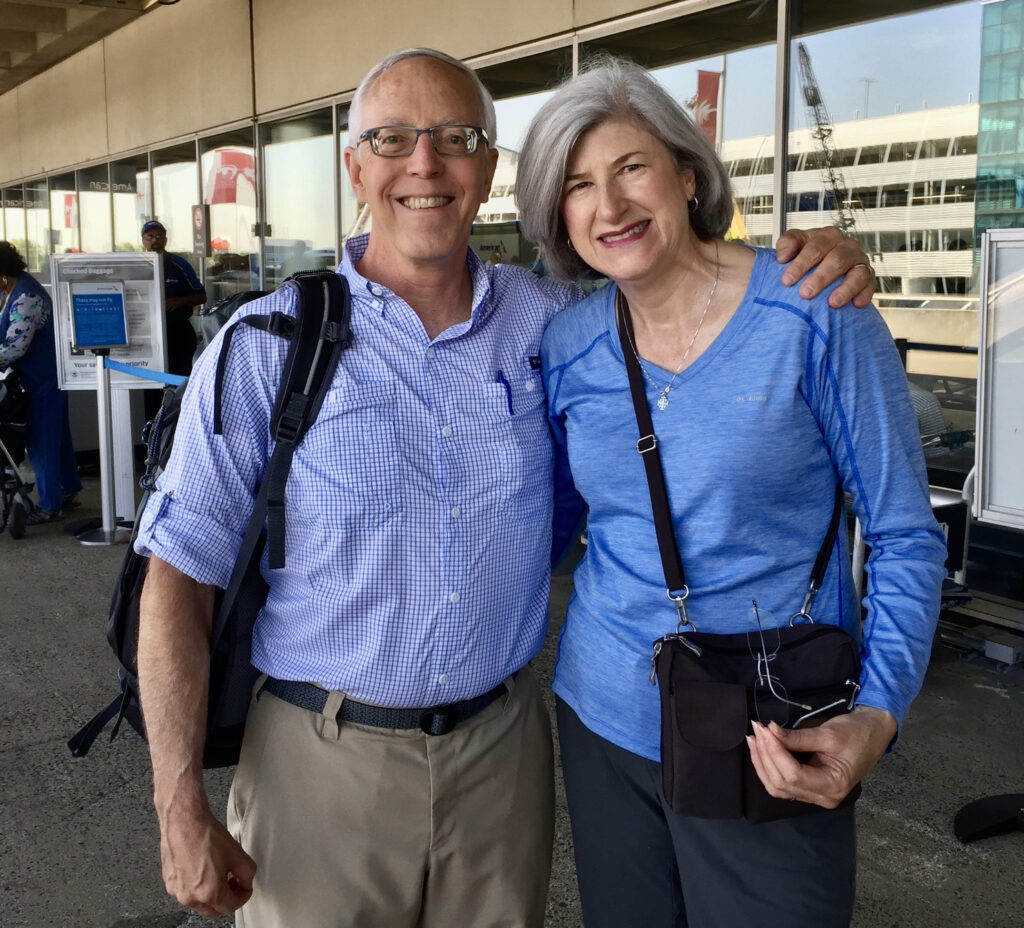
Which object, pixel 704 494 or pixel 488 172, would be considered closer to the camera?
pixel 704 494

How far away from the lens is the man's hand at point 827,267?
161 cm

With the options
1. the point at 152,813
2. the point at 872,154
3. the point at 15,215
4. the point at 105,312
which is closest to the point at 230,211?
the point at 105,312

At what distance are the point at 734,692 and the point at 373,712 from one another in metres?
0.60

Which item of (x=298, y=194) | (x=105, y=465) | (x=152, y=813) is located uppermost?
(x=298, y=194)

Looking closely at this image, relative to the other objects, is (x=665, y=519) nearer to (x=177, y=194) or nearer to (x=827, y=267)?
(x=827, y=267)

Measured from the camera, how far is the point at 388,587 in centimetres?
173

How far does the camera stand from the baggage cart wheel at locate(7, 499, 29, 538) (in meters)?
7.66

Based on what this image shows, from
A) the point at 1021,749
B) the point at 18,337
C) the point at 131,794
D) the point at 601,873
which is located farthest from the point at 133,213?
the point at 601,873

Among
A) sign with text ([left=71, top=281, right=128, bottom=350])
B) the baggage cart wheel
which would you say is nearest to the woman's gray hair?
sign with text ([left=71, top=281, right=128, bottom=350])

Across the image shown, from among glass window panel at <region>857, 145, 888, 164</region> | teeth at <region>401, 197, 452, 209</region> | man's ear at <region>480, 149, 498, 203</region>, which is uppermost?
glass window panel at <region>857, 145, 888, 164</region>

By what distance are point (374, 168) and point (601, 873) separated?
126 cm

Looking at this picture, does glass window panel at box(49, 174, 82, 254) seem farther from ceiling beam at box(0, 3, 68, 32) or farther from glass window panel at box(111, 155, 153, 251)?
ceiling beam at box(0, 3, 68, 32)

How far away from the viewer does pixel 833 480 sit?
166 cm

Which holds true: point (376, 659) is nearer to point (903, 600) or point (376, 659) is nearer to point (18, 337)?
point (903, 600)
